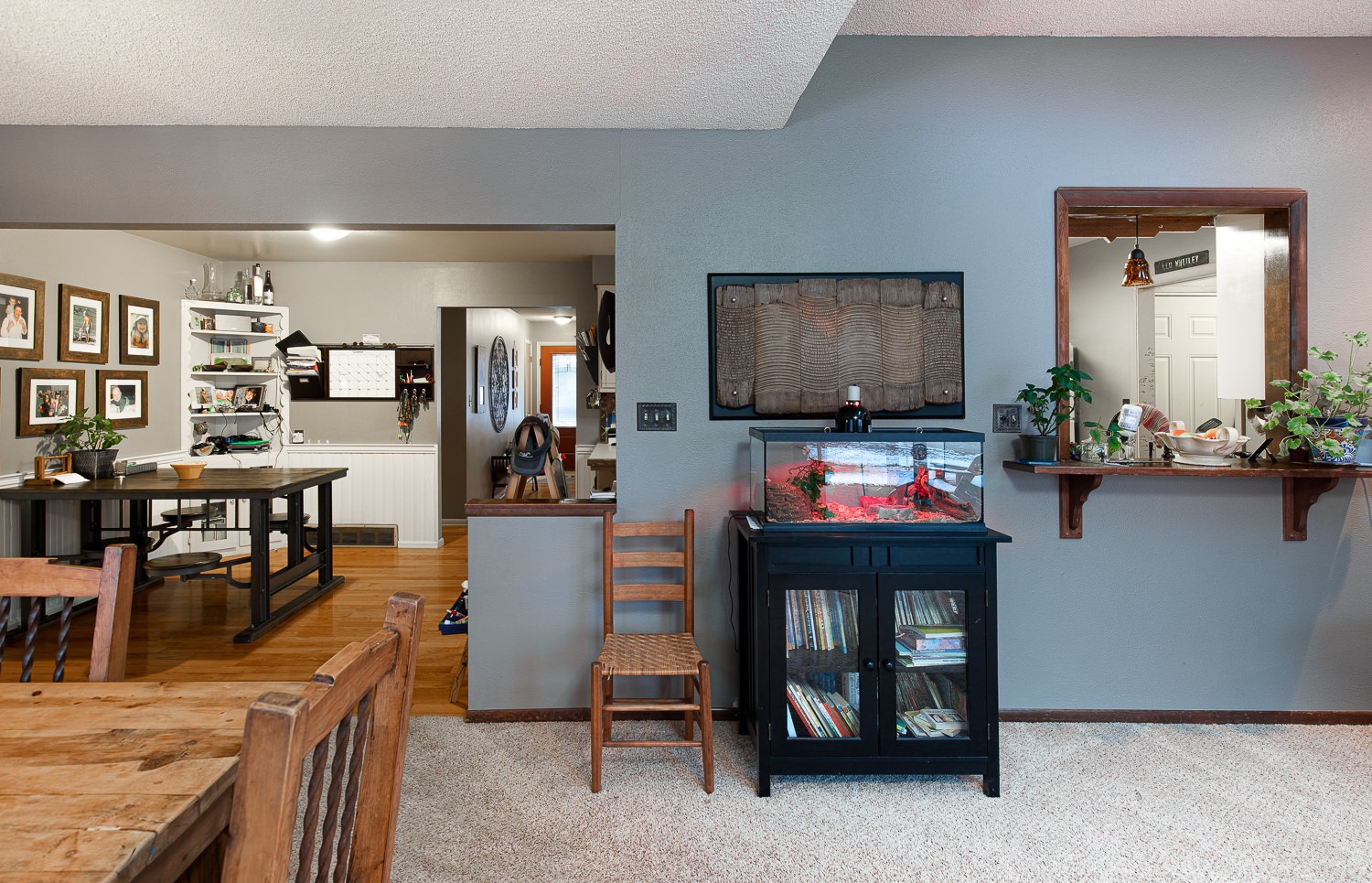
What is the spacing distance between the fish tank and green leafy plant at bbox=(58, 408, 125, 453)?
427cm

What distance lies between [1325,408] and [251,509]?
5141mm

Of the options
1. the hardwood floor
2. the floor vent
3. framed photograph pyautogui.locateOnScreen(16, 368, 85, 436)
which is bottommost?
the hardwood floor

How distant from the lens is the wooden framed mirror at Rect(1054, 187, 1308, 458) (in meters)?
2.90

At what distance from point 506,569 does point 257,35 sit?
2.01 meters

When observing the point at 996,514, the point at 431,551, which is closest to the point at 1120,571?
the point at 996,514

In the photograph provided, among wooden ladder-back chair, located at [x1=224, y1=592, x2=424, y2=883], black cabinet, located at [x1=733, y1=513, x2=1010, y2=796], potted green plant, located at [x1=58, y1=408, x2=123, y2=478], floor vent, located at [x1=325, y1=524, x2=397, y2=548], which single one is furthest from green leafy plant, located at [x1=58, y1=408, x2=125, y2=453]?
wooden ladder-back chair, located at [x1=224, y1=592, x2=424, y2=883]

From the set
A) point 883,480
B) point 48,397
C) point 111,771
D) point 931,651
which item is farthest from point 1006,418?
point 48,397

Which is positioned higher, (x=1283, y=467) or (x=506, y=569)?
(x=1283, y=467)

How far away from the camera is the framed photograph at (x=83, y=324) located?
4520mm

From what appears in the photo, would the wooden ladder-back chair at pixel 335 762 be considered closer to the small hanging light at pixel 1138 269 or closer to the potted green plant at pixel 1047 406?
the potted green plant at pixel 1047 406

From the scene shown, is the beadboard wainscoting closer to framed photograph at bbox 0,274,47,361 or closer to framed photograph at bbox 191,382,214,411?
framed photograph at bbox 191,382,214,411

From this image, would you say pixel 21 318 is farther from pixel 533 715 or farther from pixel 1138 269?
pixel 1138 269

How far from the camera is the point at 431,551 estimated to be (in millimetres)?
6320

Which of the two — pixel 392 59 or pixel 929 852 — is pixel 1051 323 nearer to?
pixel 929 852
